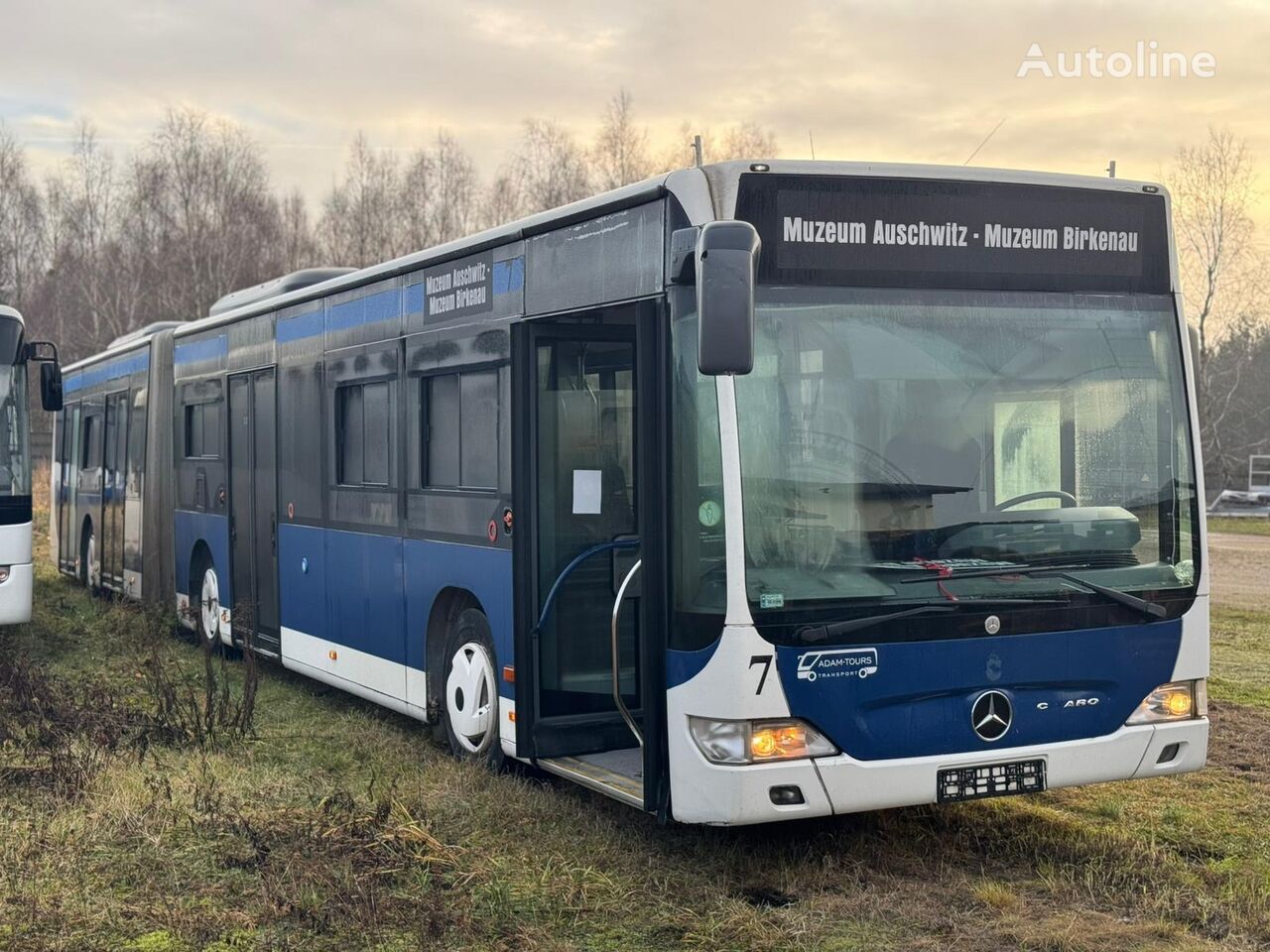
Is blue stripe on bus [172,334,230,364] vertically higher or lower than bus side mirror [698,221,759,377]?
higher

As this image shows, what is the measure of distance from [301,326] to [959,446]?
5961mm

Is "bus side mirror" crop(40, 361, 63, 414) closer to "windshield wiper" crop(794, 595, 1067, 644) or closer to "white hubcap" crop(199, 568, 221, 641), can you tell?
"white hubcap" crop(199, 568, 221, 641)

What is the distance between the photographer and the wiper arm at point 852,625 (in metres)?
6.14

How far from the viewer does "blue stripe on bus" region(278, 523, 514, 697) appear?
805 centimetres

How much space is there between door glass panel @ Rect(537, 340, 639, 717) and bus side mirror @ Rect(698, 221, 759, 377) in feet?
5.87

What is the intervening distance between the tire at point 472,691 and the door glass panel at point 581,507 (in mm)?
556

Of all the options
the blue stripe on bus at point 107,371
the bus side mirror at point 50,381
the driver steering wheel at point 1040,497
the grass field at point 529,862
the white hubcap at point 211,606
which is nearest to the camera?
the grass field at point 529,862

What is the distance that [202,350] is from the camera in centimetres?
1366

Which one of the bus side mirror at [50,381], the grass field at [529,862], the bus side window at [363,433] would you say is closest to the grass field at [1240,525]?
the bus side mirror at [50,381]

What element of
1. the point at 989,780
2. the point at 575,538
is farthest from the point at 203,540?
the point at 989,780

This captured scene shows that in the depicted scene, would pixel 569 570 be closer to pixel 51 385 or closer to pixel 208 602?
pixel 208 602

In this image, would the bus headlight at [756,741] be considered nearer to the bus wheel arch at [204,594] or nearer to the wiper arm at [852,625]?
the wiper arm at [852,625]

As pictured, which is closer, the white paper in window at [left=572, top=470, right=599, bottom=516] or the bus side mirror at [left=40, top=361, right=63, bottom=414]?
the white paper in window at [left=572, top=470, right=599, bottom=516]

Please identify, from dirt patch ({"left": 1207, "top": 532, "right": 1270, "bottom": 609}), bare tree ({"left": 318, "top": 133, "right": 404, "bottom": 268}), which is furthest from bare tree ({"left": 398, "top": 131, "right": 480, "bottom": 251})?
dirt patch ({"left": 1207, "top": 532, "right": 1270, "bottom": 609})
